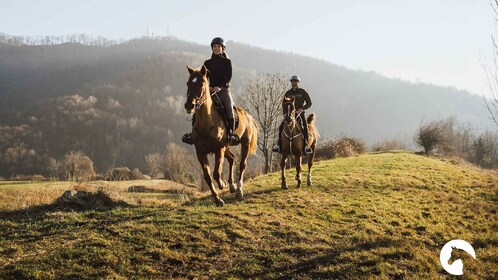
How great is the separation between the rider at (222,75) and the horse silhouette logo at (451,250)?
5771 mm

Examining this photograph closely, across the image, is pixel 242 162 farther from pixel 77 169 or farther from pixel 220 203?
pixel 77 169

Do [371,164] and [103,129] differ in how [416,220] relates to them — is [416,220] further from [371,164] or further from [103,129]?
[103,129]

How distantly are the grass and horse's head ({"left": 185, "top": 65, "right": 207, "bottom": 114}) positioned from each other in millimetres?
2754

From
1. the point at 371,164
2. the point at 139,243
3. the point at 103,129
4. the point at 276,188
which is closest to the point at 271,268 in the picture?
the point at 139,243

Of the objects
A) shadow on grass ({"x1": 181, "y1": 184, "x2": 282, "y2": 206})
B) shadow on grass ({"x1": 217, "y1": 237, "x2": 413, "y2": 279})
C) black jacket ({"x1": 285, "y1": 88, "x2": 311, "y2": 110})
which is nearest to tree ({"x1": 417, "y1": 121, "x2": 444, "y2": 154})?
black jacket ({"x1": 285, "y1": 88, "x2": 311, "y2": 110})

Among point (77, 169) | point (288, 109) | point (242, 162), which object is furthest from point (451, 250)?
point (77, 169)

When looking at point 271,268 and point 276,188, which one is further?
point 276,188

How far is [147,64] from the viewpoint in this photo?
18512 centimetres

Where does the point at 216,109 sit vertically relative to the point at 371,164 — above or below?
above

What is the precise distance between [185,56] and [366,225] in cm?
19463

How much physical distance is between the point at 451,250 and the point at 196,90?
7.22m

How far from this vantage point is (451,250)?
848cm

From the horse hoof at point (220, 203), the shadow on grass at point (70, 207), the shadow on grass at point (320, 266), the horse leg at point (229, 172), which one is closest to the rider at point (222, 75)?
the horse leg at point (229, 172)

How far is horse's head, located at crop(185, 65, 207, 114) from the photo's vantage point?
307 inches
